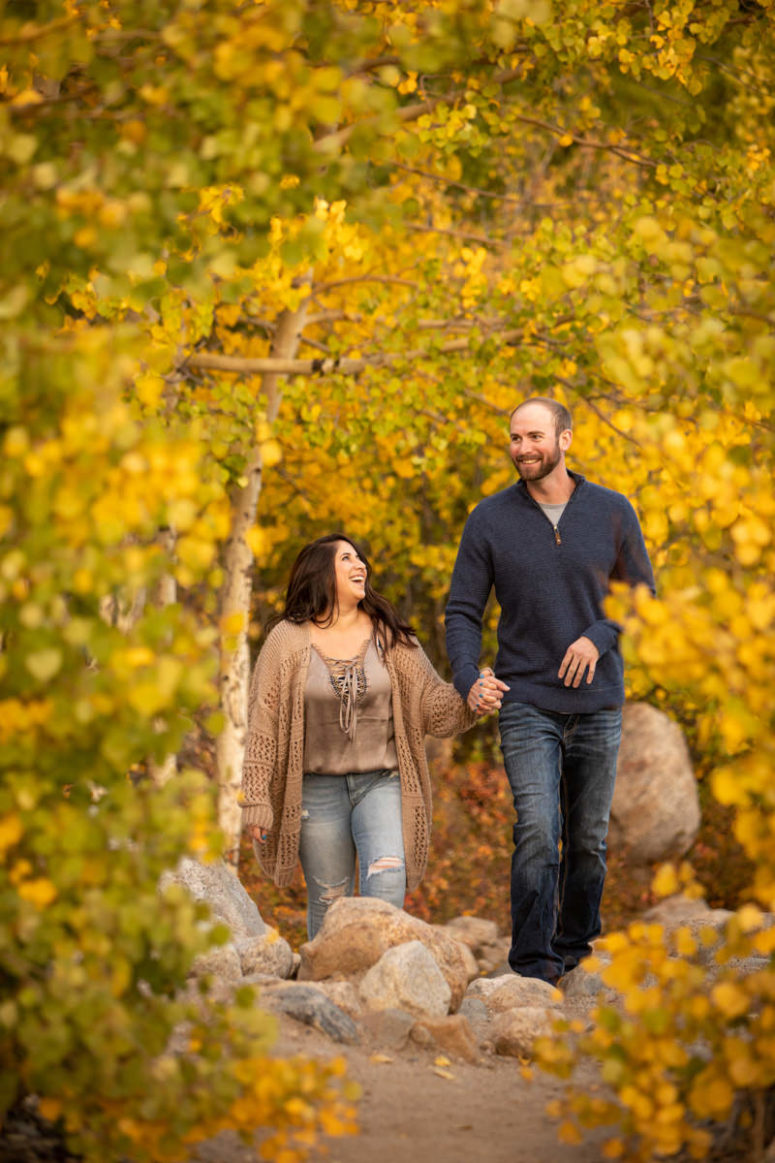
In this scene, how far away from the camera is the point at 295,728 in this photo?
4723mm

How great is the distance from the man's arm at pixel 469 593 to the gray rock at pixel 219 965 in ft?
4.37

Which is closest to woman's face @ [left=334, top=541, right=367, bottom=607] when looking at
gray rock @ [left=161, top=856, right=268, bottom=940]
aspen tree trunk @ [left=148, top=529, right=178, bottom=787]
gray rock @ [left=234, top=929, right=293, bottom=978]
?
gray rock @ [left=161, top=856, right=268, bottom=940]

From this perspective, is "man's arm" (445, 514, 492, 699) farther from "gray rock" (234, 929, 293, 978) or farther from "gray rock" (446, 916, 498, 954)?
"gray rock" (446, 916, 498, 954)

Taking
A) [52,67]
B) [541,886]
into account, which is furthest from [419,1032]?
[52,67]

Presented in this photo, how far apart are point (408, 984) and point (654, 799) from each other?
24.1 ft

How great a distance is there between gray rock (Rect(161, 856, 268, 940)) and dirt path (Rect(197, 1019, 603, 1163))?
1241 millimetres

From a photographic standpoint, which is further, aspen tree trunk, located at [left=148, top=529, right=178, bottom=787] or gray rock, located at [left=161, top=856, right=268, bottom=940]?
aspen tree trunk, located at [left=148, top=529, right=178, bottom=787]

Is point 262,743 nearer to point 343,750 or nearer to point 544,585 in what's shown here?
point 343,750

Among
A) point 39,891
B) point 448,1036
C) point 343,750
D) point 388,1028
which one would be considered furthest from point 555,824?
point 39,891

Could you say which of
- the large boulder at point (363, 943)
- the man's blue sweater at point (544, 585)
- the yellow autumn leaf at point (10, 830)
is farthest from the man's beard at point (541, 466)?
the yellow autumn leaf at point (10, 830)

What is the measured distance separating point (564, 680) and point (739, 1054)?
92.4 inches

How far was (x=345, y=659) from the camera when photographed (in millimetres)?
4844

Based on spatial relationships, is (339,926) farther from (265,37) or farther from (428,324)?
(428,324)

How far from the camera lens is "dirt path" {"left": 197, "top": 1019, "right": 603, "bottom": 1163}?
2.84 meters
